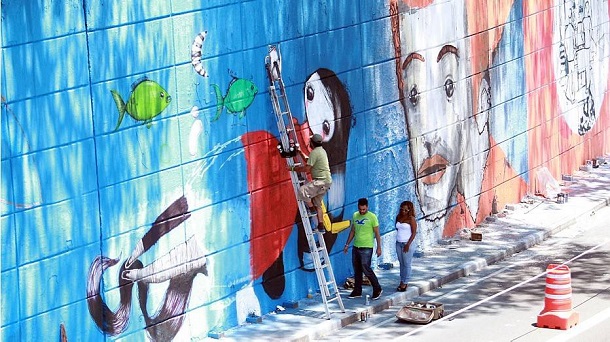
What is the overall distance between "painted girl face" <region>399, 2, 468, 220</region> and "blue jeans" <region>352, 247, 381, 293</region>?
11.1 ft

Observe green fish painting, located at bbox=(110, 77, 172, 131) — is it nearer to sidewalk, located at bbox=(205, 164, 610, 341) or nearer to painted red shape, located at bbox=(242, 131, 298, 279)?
painted red shape, located at bbox=(242, 131, 298, 279)

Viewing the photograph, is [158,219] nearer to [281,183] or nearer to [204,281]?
[204,281]

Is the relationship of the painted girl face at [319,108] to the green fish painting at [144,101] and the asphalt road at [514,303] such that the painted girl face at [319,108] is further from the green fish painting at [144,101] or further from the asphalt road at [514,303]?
the green fish painting at [144,101]

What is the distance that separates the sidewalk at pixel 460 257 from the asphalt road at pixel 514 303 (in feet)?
0.52

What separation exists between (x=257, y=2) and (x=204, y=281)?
4.02 m

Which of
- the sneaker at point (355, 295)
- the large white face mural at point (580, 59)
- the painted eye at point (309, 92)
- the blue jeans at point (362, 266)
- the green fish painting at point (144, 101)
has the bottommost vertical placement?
the sneaker at point (355, 295)

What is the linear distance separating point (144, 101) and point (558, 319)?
6459mm

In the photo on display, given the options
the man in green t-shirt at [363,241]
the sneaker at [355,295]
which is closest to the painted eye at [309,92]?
the man in green t-shirt at [363,241]

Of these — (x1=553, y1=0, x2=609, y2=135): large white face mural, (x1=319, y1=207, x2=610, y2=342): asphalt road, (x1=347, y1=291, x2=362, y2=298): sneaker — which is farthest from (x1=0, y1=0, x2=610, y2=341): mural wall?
(x1=553, y1=0, x2=609, y2=135): large white face mural

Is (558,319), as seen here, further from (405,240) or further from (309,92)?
(309,92)

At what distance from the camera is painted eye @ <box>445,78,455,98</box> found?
987 inches

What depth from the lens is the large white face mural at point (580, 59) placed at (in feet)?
100

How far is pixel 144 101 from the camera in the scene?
17828 mm

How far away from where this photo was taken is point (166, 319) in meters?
18.4
